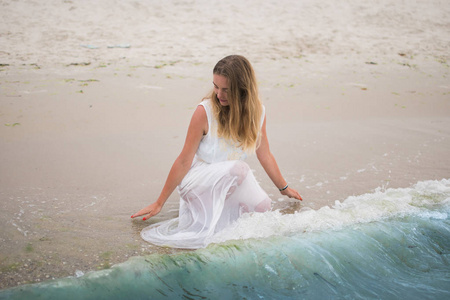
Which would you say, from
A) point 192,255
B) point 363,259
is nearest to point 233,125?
point 192,255

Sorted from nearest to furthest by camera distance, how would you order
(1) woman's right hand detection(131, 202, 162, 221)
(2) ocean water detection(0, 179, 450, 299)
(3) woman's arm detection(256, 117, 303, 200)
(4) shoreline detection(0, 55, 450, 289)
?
(2) ocean water detection(0, 179, 450, 299) → (4) shoreline detection(0, 55, 450, 289) → (1) woman's right hand detection(131, 202, 162, 221) → (3) woman's arm detection(256, 117, 303, 200)

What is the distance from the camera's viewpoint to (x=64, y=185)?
3873mm

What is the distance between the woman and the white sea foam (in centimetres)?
10

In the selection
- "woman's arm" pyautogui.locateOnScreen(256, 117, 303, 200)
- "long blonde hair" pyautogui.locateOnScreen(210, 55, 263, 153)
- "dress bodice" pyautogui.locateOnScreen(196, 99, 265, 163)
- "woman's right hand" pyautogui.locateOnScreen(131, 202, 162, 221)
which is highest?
"long blonde hair" pyautogui.locateOnScreen(210, 55, 263, 153)

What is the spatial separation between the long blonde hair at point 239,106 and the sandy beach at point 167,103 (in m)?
0.90

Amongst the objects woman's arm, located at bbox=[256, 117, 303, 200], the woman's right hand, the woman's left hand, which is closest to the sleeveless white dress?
the woman's right hand

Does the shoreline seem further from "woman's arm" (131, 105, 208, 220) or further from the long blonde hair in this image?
the long blonde hair

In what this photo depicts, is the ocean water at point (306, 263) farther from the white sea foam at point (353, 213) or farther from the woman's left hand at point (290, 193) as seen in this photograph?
the woman's left hand at point (290, 193)

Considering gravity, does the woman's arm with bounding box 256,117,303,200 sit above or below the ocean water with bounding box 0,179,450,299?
above

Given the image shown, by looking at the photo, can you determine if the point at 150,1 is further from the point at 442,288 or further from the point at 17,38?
the point at 442,288

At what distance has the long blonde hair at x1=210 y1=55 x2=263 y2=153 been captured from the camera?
2895 millimetres

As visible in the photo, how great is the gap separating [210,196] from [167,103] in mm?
3309

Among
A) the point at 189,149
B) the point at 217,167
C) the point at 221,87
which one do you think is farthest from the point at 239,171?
the point at 221,87

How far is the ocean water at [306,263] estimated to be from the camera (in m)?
2.65
